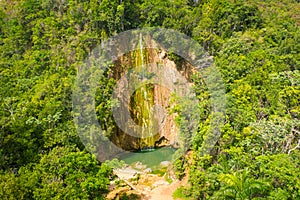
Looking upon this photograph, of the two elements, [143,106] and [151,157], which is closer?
[151,157]

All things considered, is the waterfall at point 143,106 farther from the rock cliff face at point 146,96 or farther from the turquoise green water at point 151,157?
the turquoise green water at point 151,157

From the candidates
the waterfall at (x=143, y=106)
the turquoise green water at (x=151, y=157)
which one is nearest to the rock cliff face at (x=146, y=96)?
the waterfall at (x=143, y=106)

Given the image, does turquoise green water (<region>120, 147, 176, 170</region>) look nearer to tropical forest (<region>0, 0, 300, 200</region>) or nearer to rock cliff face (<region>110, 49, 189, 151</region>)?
tropical forest (<region>0, 0, 300, 200</region>)

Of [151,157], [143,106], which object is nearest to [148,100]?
[143,106]

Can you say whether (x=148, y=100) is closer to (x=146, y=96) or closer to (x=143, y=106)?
A: (x=146, y=96)

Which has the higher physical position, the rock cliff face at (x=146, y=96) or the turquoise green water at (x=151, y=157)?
the rock cliff face at (x=146, y=96)

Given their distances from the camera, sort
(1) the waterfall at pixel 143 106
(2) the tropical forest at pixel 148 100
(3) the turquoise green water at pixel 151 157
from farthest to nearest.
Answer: (1) the waterfall at pixel 143 106 < (3) the turquoise green water at pixel 151 157 < (2) the tropical forest at pixel 148 100
